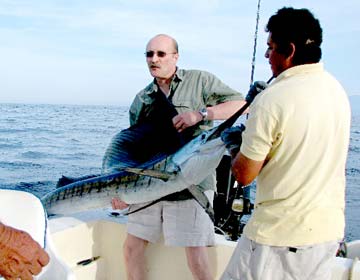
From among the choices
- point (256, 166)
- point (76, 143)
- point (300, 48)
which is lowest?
point (76, 143)

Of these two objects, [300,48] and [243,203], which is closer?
[300,48]

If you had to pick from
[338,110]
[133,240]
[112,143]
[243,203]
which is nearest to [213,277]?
[133,240]

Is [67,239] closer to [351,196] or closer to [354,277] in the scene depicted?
[354,277]

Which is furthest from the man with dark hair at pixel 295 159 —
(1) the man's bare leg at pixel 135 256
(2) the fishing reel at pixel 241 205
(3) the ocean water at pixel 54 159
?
(3) the ocean water at pixel 54 159

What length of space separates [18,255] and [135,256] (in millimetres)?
1294

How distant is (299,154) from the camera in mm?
1530

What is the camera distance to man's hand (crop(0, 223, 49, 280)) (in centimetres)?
125

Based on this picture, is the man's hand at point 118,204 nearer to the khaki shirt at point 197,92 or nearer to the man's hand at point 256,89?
the khaki shirt at point 197,92

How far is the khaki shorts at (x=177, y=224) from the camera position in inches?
93.4

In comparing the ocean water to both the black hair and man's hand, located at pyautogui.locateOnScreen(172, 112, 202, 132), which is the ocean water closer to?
man's hand, located at pyautogui.locateOnScreen(172, 112, 202, 132)

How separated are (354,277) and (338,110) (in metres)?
0.88

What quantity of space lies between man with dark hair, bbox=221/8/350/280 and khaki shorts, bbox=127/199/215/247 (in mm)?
677

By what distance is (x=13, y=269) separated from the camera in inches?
49.7

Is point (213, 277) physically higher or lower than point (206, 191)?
lower
